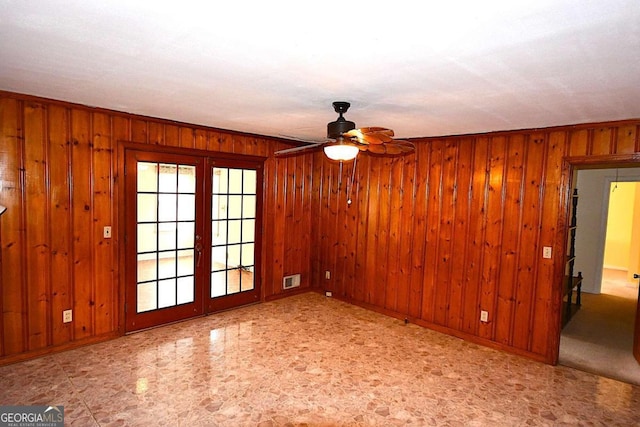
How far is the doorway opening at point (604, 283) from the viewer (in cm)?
406

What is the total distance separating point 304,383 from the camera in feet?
10.6

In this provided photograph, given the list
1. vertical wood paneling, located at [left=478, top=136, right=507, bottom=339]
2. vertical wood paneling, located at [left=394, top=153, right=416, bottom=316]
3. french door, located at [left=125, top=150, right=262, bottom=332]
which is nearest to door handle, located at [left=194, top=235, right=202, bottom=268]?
french door, located at [left=125, top=150, right=262, bottom=332]

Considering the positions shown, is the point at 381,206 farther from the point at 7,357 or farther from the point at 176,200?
the point at 7,357

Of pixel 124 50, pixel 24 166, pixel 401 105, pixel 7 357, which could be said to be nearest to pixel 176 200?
pixel 24 166

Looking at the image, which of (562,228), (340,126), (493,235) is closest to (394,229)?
(493,235)

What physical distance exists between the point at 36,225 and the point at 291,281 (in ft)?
11.5

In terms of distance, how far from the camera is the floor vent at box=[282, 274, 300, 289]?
5.84m

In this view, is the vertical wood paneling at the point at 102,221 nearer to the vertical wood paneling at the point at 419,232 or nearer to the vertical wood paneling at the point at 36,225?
the vertical wood paneling at the point at 36,225

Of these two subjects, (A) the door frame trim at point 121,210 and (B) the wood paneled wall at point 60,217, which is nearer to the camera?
(B) the wood paneled wall at point 60,217

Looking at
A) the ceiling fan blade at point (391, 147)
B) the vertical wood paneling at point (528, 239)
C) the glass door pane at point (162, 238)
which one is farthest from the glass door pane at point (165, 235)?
the vertical wood paneling at point (528, 239)

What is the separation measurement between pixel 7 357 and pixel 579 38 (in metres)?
4.92

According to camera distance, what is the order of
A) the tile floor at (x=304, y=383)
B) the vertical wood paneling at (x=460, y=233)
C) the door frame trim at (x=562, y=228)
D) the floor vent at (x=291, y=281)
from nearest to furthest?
the tile floor at (x=304, y=383)
the door frame trim at (x=562, y=228)
the vertical wood paneling at (x=460, y=233)
the floor vent at (x=291, y=281)

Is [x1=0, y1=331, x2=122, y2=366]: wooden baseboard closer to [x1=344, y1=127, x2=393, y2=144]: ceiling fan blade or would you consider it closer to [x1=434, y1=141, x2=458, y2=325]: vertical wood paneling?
[x1=344, y1=127, x2=393, y2=144]: ceiling fan blade

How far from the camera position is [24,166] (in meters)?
3.33
